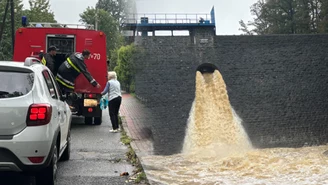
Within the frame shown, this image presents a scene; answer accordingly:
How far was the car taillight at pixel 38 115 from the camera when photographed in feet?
14.9

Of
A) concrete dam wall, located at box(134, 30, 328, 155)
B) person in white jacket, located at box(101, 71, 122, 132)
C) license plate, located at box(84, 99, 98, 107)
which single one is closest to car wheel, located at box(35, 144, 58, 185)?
person in white jacket, located at box(101, 71, 122, 132)

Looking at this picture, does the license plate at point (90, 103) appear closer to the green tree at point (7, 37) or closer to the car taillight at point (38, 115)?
the car taillight at point (38, 115)

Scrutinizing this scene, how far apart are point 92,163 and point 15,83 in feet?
9.18

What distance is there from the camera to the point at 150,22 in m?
24.9

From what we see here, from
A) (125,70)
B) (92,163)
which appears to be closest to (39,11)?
(125,70)

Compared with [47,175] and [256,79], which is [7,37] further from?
[47,175]

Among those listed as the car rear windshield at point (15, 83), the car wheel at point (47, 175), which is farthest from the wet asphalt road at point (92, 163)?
the car rear windshield at point (15, 83)

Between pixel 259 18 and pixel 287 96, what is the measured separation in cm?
2345

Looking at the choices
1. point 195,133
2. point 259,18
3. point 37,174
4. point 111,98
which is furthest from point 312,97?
point 259,18

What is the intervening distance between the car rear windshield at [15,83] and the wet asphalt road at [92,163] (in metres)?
1.49

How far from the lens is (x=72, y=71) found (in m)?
10.6

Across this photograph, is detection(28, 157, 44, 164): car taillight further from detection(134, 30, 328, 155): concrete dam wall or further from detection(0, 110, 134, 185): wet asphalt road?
detection(134, 30, 328, 155): concrete dam wall

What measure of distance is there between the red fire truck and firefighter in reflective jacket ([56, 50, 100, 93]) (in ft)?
1.70

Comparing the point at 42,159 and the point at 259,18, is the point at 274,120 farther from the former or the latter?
the point at 259,18
